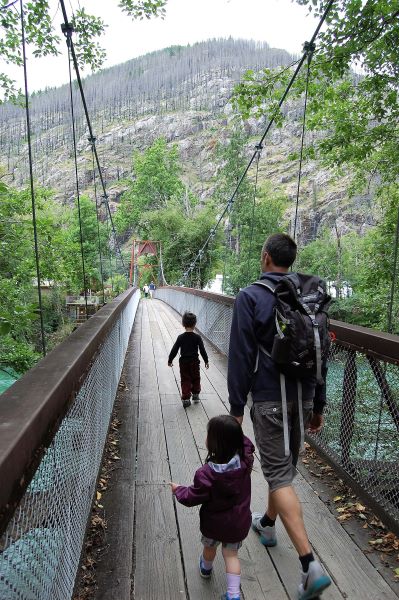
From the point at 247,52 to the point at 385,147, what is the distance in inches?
4953

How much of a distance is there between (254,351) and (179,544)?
2.71 ft

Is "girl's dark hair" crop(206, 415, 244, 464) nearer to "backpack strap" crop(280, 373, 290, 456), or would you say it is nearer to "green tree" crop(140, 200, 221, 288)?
"backpack strap" crop(280, 373, 290, 456)

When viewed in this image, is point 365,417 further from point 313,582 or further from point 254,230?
point 254,230

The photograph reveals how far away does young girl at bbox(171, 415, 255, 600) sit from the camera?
4.52 ft

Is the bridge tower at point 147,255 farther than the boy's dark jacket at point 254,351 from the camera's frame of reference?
Yes

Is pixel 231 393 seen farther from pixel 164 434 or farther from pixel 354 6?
pixel 354 6

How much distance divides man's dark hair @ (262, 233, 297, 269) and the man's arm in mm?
185

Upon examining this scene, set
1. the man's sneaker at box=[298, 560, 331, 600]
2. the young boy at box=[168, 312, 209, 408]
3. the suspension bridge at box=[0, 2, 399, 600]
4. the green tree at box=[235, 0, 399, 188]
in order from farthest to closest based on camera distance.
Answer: the green tree at box=[235, 0, 399, 188] < the young boy at box=[168, 312, 209, 408] < the man's sneaker at box=[298, 560, 331, 600] < the suspension bridge at box=[0, 2, 399, 600]

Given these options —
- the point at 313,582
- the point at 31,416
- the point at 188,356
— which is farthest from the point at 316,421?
the point at 188,356

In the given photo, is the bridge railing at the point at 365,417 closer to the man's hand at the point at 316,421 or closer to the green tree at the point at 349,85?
the man's hand at the point at 316,421

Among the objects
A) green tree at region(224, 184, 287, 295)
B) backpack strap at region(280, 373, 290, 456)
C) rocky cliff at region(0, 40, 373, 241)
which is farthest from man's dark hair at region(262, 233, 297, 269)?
rocky cliff at region(0, 40, 373, 241)

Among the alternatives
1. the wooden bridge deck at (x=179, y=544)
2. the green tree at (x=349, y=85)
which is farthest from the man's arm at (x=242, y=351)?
the green tree at (x=349, y=85)

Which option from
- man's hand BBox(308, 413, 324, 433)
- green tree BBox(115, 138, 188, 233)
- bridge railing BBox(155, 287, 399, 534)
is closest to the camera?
man's hand BBox(308, 413, 324, 433)

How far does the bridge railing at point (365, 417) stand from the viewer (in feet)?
6.25
